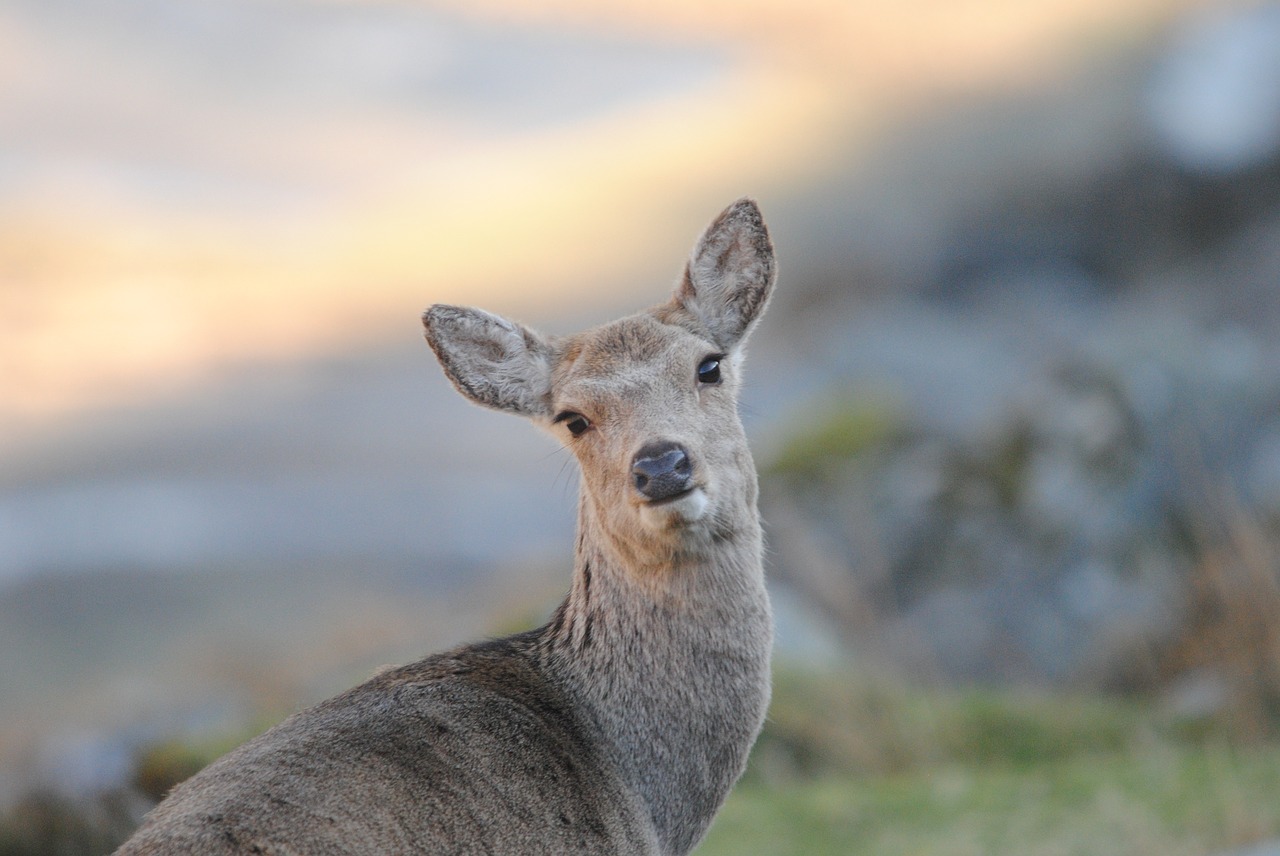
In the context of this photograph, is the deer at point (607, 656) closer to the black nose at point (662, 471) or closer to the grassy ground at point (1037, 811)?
the black nose at point (662, 471)

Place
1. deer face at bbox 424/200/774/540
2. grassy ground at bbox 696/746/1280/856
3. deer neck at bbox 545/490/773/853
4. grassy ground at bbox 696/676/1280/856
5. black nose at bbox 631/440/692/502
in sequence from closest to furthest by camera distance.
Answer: black nose at bbox 631/440/692/502 < deer face at bbox 424/200/774/540 < deer neck at bbox 545/490/773/853 < grassy ground at bbox 696/746/1280/856 < grassy ground at bbox 696/676/1280/856

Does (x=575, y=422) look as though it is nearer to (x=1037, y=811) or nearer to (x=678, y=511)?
(x=678, y=511)

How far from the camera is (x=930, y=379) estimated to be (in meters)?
16.3

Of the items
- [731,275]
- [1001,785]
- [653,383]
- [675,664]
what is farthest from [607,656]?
[1001,785]

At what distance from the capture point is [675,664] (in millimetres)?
4758

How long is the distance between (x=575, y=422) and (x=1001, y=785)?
5184mm

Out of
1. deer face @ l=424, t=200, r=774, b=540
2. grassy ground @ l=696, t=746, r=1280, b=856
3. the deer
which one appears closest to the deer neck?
the deer

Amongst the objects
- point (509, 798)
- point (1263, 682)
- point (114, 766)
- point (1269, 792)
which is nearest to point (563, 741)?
point (509, 798)

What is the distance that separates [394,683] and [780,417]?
11607mm

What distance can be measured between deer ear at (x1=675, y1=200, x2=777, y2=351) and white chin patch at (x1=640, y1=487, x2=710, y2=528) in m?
0.99

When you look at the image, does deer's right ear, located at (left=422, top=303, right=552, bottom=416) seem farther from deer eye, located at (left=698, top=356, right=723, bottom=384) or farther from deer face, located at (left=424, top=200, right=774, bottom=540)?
deer eye, located at (left=698, top=356, right=723, bottom=384)

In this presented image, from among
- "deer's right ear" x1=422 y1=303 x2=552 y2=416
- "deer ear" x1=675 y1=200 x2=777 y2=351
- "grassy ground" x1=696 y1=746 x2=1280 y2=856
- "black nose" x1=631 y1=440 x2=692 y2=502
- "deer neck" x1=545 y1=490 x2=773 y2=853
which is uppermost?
"deer ear" x1=675 y1=200 x2=777 y2=351

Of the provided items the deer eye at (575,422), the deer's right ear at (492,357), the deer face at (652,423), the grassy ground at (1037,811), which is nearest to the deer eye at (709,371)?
the deer face at (652,423)

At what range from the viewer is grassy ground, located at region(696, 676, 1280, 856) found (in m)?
7.59
